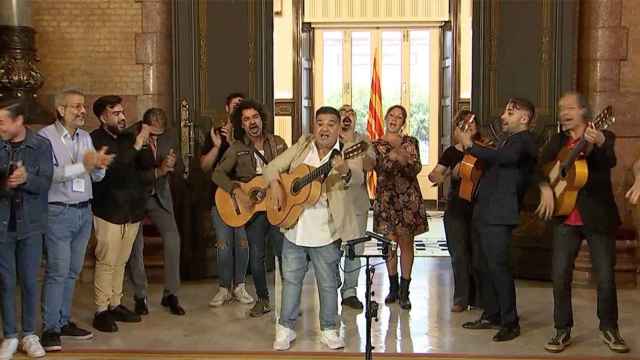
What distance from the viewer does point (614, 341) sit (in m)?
4.82

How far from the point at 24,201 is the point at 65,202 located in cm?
34

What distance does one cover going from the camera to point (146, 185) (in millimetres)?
5434

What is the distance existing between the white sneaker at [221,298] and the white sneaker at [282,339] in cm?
122

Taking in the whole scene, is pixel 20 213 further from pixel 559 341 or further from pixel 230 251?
pixel 559 341

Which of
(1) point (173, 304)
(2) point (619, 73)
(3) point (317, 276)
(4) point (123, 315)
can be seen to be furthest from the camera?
(2) point (619, 73)

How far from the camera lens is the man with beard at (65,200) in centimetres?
478

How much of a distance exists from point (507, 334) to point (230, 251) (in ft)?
6.64

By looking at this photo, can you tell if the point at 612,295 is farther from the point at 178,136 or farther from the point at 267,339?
the point at 178,136

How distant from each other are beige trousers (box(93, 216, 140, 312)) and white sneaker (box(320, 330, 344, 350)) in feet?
4.76

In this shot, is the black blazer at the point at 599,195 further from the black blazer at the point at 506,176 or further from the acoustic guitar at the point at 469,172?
the acoustic guitar at the point at 469,172

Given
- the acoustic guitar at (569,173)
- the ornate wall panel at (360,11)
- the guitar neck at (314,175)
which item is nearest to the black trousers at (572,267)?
the acoustic guitar at (569,173)

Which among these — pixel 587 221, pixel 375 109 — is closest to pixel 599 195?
pixel 587 221

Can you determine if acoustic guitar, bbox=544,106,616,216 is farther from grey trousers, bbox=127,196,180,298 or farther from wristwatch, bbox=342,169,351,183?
grey trousers, bbox=127,196,180,298

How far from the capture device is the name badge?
15.9ft
